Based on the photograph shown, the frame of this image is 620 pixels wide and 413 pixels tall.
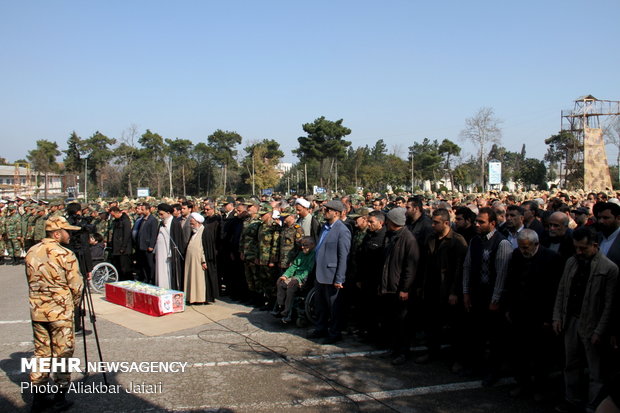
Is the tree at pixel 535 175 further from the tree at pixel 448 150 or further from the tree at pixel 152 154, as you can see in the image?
the tree at pixel 152 154

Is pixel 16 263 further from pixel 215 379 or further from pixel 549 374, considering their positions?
pixel 549 374

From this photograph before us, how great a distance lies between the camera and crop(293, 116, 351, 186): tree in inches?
2436

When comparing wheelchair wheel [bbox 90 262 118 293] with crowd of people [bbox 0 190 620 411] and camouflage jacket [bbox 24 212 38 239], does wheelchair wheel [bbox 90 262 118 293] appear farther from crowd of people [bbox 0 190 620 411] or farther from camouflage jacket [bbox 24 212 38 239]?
camouflage jacket [bbox 24 212 38 239]

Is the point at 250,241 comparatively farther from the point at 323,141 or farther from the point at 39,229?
the point at 323,141

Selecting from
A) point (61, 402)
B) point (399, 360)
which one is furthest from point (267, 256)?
point (61, 402)

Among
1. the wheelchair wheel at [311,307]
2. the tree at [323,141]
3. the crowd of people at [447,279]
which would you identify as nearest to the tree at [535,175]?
the tree at [323,141]

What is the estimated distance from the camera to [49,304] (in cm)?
464

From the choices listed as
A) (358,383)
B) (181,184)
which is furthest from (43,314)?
(181,184)

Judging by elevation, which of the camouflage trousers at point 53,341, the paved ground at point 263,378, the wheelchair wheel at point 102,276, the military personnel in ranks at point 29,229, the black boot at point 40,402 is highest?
the military personnel in ranks at point 29,229

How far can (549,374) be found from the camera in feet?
18.1

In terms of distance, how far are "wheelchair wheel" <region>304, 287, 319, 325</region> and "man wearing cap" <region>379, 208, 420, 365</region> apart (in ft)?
5.12

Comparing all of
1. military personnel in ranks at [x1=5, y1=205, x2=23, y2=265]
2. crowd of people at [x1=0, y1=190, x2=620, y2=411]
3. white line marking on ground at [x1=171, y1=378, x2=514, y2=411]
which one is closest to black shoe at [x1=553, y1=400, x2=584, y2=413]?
crowd of people at [x1=0, y1=190, x2=620, y2=411]

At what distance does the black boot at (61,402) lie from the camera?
15.1 ft

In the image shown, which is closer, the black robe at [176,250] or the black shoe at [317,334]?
the black shoe at [317,334]
